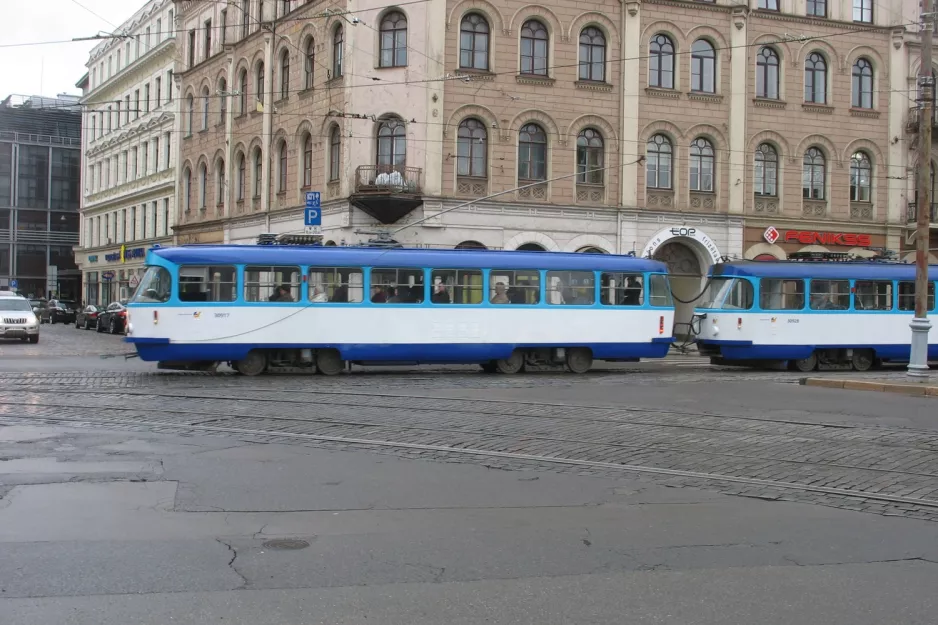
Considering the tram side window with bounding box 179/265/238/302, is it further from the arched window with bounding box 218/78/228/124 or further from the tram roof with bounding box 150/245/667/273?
the arched window with bounding box 218/78/228/124

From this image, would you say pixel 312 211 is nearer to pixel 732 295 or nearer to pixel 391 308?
pixel 391 308

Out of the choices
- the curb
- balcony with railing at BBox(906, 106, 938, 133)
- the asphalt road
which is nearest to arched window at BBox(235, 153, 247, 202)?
balcony with railing at BBox(906, 106, 938, 133)

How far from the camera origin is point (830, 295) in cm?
2458

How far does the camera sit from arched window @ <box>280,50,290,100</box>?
126ft

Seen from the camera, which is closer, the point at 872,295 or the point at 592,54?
the point at 872,295

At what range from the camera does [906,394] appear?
17719 millimetres

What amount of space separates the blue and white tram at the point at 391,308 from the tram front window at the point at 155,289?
27mm

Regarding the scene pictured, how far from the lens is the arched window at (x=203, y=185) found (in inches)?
1839

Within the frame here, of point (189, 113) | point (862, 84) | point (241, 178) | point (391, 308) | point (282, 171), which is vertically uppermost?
point (189, 113)

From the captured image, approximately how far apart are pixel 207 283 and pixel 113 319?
922 inches

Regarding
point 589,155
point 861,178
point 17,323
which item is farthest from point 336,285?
point 861,178

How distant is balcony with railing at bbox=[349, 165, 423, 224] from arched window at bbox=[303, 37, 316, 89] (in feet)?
17.8

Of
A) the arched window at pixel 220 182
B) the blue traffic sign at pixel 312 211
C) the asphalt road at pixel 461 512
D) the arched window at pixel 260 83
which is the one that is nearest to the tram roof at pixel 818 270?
the asphalt road at pixel 461 512

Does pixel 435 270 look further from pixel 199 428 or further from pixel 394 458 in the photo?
pixel 394 458
